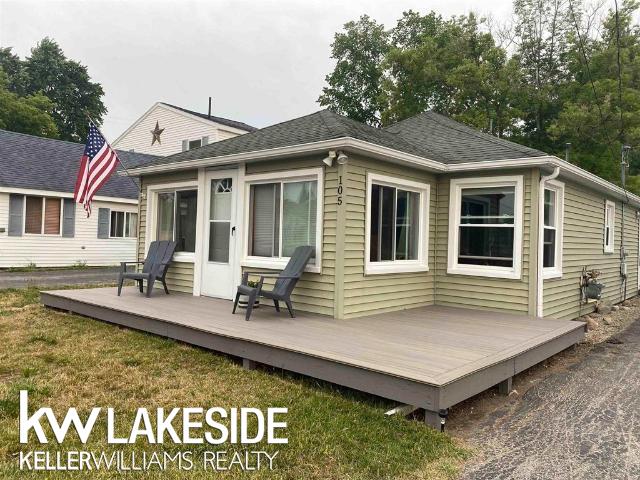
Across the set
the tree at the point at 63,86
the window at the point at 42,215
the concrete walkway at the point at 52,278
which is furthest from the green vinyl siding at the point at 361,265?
the tree at the point at 63,86

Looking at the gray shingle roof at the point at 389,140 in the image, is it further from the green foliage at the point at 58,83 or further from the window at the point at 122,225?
the green foliage at the point at 58,83

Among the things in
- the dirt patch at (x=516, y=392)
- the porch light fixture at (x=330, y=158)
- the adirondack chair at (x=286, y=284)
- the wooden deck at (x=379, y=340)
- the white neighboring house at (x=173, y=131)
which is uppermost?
the white neighboring house at (x=173, y=131)

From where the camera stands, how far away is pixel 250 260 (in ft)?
22.3

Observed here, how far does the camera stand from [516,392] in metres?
4.29

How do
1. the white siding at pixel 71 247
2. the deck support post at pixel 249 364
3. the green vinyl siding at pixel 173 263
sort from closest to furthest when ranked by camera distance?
the deck support post at pixel 249 364, the green vinyl siding at pixel 173 263, the white siding at pixel 71 247

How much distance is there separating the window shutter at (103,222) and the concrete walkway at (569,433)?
48.9 ft

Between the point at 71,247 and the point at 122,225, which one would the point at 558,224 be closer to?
the point at 71,247

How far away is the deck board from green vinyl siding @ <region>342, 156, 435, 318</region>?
6.9 inches

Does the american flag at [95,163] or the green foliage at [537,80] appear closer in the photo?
the american flag at [95,163]

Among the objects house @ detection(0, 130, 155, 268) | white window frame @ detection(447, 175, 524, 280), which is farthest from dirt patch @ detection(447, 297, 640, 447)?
house @ detection(0, 130, 155, 268)

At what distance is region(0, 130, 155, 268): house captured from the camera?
13789mm

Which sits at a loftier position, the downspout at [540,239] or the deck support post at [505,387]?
the downspout at [540,239]

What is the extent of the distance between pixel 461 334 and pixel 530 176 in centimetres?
273

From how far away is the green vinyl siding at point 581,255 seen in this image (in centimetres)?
727
